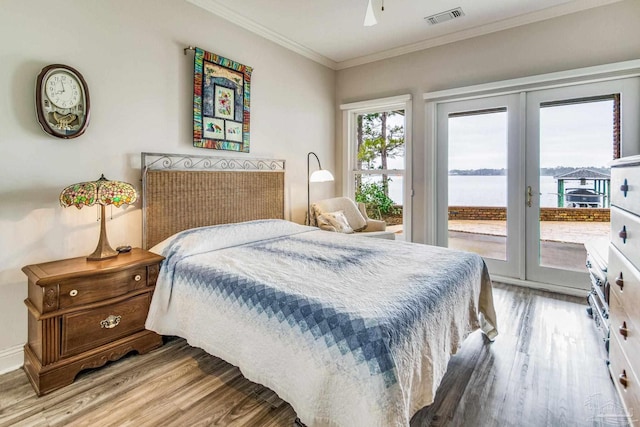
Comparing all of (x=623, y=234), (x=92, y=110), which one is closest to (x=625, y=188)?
(x=623, y=234)

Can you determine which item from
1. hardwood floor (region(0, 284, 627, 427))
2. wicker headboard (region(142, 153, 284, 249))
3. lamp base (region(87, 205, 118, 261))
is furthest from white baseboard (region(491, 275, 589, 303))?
lamp base (region(87, 205, 118, 261))

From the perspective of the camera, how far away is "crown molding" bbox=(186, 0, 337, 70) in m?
3.10

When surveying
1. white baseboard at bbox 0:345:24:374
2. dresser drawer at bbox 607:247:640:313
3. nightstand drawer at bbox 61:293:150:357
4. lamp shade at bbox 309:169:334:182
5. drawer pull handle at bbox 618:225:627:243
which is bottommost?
white baseboard at bbox 0:345:24:374

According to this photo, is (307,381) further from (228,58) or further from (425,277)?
(228,58)

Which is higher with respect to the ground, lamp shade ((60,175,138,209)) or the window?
the window

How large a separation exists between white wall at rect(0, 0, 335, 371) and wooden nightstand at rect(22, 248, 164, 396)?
0.61 feet

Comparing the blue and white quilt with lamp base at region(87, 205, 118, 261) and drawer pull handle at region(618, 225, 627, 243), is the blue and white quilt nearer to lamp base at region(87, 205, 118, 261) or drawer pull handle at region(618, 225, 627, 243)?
lamp base at region(87, 205, 118, 261)

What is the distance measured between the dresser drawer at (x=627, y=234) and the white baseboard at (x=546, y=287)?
1.84 metres

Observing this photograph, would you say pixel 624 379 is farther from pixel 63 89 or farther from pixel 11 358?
pixel 63 89

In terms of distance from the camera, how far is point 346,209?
418 centimetres

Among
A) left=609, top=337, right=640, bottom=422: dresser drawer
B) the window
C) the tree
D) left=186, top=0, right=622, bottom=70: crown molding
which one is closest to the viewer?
left=609, top=337, right=640, bottom=422: dresser drawer

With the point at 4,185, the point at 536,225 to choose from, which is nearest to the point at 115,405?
the point at 4,185

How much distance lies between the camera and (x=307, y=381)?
1.37m

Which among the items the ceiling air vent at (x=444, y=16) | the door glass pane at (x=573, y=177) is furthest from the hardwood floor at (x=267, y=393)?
the ceiling air vent at (x=444, y=16)
